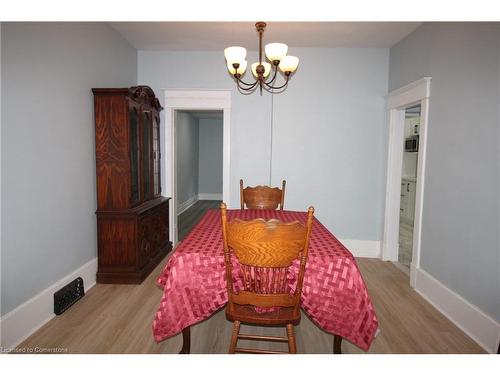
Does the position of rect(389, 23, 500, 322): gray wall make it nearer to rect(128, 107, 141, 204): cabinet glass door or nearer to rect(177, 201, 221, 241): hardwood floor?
rect(128, 107, 141, 204): cabinet glass door

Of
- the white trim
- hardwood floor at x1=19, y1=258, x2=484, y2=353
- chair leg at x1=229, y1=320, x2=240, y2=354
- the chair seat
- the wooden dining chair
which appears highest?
the white trim

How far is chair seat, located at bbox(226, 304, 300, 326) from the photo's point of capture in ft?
5.16

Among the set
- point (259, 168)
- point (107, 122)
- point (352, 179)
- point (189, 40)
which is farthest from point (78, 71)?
point (352, 179)

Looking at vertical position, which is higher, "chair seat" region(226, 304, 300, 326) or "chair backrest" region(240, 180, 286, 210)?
"chair backrest" region(240, 180, 286, 210)

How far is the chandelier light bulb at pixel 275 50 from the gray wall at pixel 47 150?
5.52ft

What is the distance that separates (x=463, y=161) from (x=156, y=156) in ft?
10.8

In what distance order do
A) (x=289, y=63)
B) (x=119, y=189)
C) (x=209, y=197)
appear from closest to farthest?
(x=289, y=63) → (x=119, y=189) → (x=209, y=197)

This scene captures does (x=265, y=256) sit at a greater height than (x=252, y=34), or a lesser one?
lesser

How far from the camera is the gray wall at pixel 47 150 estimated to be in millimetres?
2000

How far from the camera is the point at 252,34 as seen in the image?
3.46 meters

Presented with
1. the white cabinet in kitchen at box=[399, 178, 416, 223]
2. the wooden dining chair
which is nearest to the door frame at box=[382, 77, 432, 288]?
the white cabinet in kitchen at box=[399, 178, 416, 223]

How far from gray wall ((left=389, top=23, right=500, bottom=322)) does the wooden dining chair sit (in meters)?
1.55

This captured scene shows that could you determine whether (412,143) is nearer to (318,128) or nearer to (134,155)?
(318,128)

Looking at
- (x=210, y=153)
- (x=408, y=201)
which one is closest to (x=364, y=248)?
(x=408, y=201)
